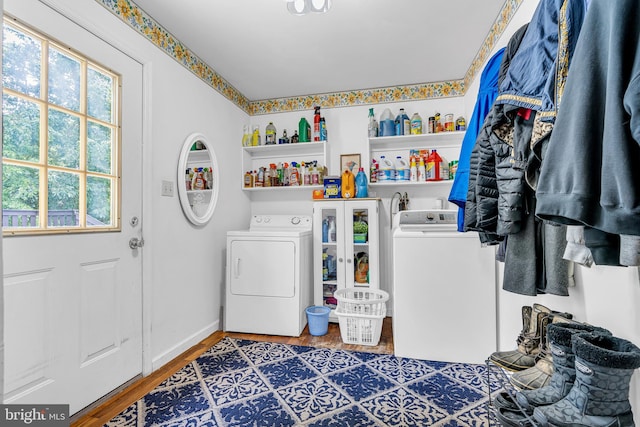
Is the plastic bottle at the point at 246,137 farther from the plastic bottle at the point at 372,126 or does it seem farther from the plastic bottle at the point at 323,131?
the plastic bottle at the point at 372,126

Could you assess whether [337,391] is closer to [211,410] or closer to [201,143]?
[211,410]

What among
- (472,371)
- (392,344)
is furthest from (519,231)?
(392,344)

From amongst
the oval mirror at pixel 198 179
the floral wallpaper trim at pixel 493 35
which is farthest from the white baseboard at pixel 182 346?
the floral wallpaper trim at pixel 493 35

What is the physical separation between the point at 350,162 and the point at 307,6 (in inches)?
64.1

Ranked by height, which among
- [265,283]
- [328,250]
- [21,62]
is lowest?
[265,283]

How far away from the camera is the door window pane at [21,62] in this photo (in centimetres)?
125

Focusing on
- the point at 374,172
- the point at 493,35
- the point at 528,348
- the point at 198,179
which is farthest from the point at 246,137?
the point at 528,348

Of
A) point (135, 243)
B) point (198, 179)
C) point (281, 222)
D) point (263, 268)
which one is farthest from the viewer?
point (281, 222)

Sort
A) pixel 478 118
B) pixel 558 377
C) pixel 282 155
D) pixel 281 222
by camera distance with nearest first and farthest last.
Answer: pixel 558 377, pixel 478 118, pixel 281 222, pixel 282 155

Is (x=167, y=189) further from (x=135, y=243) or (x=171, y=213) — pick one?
(x=135, y=243)

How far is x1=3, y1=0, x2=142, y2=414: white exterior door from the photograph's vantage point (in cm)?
128

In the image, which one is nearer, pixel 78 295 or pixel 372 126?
pixel 78 295

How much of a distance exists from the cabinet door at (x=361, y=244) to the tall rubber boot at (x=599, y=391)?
1.99 metres

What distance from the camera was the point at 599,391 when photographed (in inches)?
29.7
